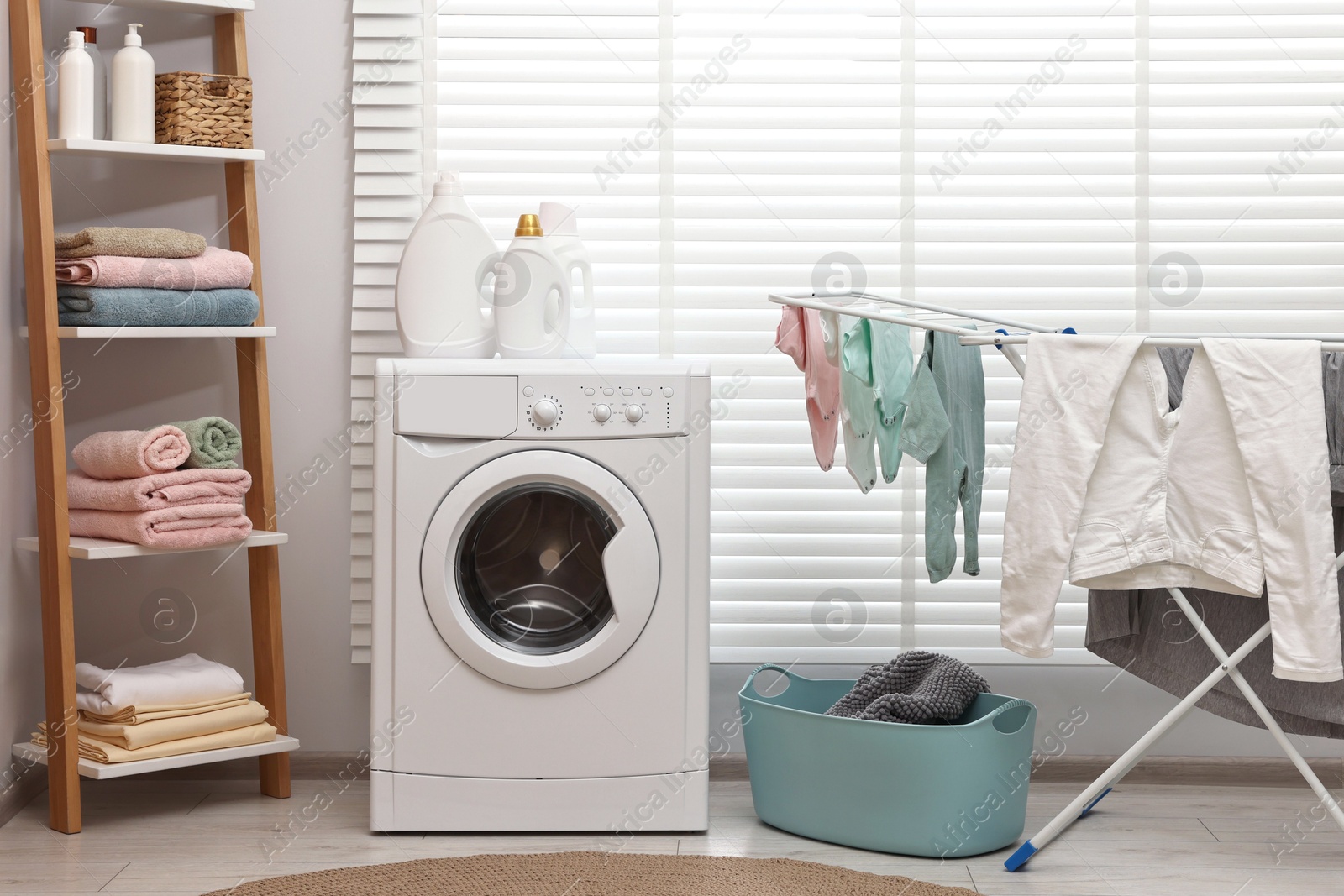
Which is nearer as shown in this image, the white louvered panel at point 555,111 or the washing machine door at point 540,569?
the washing machine door at point 540,569

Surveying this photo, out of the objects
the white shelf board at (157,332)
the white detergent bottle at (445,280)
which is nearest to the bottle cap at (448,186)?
the white detergent bottle at (445,280)

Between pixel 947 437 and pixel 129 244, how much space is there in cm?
161

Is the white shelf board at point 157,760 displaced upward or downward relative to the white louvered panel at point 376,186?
downward

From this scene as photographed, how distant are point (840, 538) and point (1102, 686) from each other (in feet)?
2.22

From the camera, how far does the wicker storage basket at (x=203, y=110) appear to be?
2.33m

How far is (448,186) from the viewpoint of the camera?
2.35 metres

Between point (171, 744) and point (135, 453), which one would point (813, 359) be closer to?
point (135, 453)

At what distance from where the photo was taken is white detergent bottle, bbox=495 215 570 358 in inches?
89.8

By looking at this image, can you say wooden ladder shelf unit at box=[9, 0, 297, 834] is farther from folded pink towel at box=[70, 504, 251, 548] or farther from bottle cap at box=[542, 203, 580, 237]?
bottle cap at box=[542, 203, 580, 237]

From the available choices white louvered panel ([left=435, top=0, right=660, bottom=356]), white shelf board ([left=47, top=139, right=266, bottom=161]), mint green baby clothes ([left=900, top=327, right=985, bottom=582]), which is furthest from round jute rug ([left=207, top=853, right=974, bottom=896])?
white shelf board ([left=47, top=139, right=266, bottom=161])

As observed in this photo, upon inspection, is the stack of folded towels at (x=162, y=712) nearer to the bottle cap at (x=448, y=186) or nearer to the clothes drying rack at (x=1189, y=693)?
the bottle cap at (x=448, y=186)

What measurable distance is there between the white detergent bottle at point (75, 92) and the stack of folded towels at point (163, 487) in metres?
0.61

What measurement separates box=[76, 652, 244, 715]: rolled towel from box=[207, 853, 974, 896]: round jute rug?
50 cm

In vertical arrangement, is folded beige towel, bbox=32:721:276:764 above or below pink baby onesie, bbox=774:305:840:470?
below
